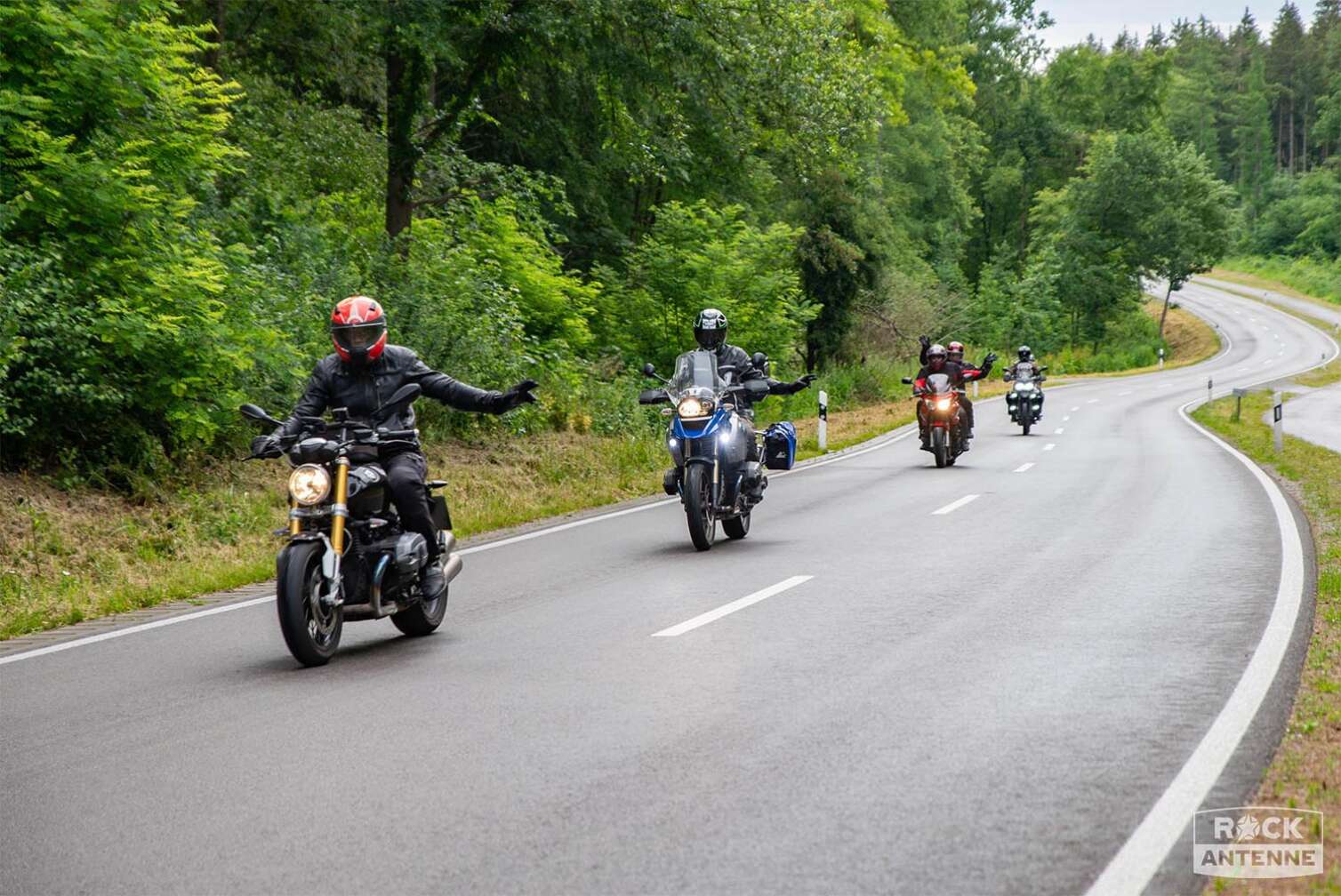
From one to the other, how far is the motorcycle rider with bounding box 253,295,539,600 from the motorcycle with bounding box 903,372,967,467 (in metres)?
14.9

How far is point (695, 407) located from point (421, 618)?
446 centimetres

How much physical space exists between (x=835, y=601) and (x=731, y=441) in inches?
131

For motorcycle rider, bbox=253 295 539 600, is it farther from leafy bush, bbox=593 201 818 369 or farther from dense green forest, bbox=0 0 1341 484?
leafy bush, bbox=593 201 818 369

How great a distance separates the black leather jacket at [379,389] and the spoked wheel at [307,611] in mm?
1128

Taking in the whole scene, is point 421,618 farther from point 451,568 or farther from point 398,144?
point 398,144

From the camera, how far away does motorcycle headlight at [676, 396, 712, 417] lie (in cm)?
1235

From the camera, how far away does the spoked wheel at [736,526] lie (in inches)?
525

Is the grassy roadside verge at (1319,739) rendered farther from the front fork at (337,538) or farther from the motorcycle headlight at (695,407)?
the motorcycle headlight at (695,407)

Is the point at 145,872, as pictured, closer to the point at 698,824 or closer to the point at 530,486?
the point at 698,824

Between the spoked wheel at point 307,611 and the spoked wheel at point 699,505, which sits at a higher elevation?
the spoked wheel at point 307,611

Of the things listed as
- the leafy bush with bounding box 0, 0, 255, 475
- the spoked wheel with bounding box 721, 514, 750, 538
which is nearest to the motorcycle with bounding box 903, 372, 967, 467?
the spoked wheel with bounding box 721, 514, 750, 538

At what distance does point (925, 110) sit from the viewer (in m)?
64.6

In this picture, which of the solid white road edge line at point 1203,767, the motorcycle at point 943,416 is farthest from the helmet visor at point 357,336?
the motorcycle at point 943,416

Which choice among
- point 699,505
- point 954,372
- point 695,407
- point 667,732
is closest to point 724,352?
point 695,407
